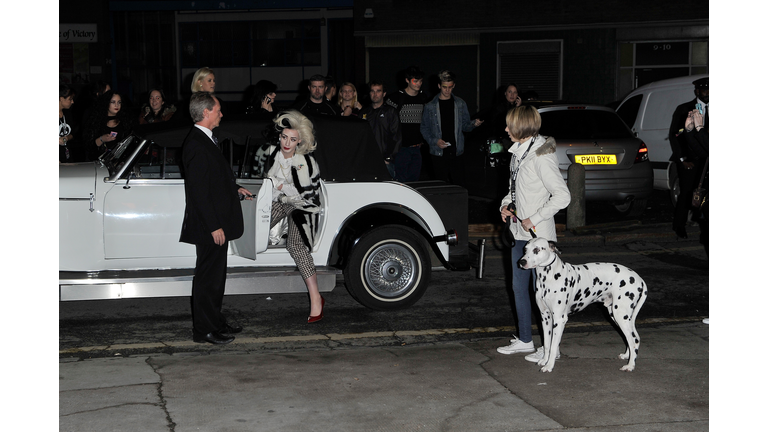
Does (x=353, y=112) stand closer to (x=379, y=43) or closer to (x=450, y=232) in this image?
(x=450, y=232)

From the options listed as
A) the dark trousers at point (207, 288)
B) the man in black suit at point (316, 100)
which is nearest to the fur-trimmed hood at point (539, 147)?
the dark trousers at point (207, 288)

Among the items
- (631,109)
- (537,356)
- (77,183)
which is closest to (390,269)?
(537,356)

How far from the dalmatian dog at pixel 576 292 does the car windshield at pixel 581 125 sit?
Result: 6.12m

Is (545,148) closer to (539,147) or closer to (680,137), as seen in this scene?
(539,147)

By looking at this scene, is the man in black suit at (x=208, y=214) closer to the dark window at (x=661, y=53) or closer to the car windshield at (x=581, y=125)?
the car windshield at (x=581, y=125)

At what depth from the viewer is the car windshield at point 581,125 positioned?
36.9 feet

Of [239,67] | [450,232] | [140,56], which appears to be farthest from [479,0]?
[450,232]

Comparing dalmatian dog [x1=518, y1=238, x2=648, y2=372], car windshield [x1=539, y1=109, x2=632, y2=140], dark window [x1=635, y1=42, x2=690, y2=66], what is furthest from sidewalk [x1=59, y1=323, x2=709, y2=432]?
dark window [x1=635, y1=42, x2=690, y2=66]

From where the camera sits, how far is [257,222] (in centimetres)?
620

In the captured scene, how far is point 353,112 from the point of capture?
1011 centimetres

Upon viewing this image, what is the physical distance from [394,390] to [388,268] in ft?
6.66

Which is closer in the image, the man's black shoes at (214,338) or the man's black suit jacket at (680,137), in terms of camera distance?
the man's black shoes at (214,338)

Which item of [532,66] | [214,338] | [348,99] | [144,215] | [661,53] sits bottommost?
[214,338]

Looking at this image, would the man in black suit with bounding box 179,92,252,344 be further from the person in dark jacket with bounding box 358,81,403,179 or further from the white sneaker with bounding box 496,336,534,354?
the person in dark jacket with bounding box 358,81,403,179
